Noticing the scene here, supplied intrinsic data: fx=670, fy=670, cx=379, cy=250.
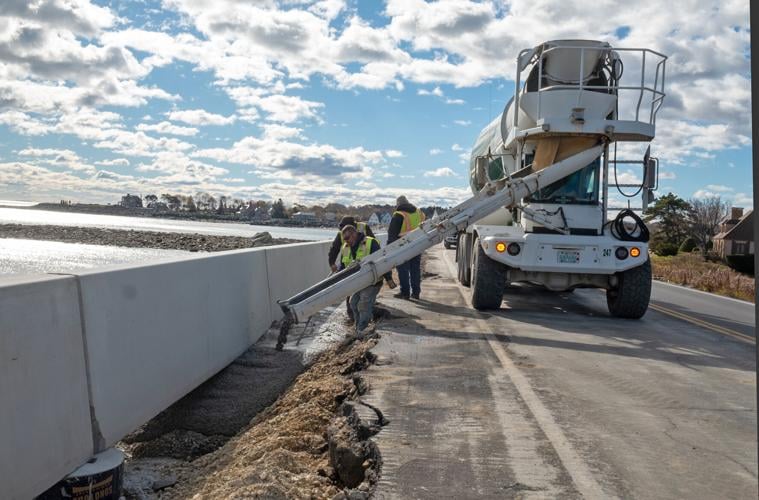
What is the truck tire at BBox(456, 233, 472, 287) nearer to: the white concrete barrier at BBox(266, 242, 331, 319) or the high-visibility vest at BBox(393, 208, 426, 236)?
the high-visibility vest at BBox(393, 208, 426, 236)

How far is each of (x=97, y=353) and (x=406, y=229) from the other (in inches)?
356

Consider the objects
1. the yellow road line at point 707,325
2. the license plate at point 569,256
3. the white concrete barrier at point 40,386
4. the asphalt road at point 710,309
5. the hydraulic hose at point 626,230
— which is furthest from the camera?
the asphalt road at point 710,309

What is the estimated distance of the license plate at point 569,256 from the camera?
10633 millimetres

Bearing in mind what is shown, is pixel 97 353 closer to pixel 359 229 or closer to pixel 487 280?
pixel 359 229

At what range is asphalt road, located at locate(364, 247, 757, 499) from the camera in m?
3.99

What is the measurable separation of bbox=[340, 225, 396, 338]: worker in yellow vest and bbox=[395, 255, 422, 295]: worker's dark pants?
241cm

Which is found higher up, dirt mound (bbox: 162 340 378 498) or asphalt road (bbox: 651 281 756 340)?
dirt mound (bbox: 162 340 378 498)

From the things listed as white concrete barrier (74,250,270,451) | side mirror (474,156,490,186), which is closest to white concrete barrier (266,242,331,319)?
white concrete barrier (74,250,270,451)

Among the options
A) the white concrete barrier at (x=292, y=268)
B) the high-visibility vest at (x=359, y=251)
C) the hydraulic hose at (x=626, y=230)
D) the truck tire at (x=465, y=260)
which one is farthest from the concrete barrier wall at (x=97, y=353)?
the truck tire at (x=465, y=260)

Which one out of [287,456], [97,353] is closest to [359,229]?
[287,456]

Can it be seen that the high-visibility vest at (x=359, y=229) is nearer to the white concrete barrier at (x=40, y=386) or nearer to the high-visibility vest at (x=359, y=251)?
the high-visibility vest at (x=359, y=251)

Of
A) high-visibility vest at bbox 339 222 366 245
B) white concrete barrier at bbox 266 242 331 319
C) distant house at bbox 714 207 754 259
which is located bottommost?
distant house at bbox 714 207 754 259

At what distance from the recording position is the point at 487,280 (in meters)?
11.1

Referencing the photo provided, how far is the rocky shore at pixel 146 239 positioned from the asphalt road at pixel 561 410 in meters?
20.9
